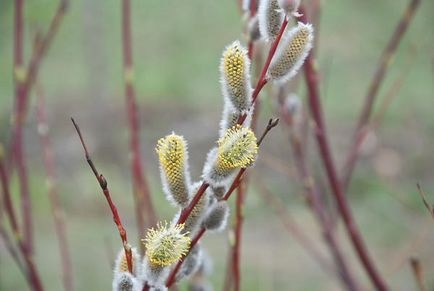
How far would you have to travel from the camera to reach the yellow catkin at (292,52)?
34.8 inches

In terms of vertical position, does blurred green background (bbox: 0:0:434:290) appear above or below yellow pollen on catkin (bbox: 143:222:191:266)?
above

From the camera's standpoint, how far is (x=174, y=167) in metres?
0.87

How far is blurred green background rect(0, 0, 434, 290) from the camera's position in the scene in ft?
17.2

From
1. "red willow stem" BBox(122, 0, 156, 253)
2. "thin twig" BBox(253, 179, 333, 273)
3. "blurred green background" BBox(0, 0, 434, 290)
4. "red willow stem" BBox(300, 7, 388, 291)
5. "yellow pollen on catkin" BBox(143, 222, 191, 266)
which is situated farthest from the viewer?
"blurred green background" BBox(0, 0, 434, 290)

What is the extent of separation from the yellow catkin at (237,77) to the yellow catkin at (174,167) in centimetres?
8

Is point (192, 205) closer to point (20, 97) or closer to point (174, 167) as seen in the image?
point (174, 167)

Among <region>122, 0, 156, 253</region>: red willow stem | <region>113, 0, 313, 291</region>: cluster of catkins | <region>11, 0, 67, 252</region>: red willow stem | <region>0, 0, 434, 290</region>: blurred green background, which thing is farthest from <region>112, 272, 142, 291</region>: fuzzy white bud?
<region>0, 0, 434, 290</region>: blurred green background

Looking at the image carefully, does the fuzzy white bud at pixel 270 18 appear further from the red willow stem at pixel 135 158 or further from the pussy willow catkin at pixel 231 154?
the red willow stem at pixel 135 158

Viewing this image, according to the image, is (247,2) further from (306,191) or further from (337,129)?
(337,129)

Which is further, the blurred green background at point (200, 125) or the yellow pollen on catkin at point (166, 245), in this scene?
the blurred green background at point (200, 125)

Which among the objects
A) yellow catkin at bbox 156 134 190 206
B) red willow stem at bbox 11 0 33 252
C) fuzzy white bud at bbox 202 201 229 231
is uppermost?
red willow stem at bbox 11 0 33 252

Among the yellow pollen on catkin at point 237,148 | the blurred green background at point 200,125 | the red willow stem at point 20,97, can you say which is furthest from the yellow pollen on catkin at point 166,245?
the blurred green background at point 200,125

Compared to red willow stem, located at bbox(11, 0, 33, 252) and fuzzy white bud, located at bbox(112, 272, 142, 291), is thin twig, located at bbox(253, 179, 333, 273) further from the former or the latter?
fuzzy white bud, located at bbox(112, 272, 142, 291)

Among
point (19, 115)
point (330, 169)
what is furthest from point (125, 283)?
point (19, 115)
